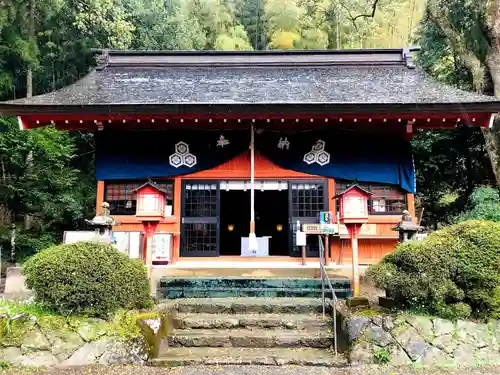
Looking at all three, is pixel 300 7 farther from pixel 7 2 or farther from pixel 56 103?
pixel 56 103

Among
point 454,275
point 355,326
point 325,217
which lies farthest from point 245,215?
point 454,275

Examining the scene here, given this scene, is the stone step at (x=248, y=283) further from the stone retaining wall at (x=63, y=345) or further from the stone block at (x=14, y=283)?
Result: the stone block at (x=14, y=283)

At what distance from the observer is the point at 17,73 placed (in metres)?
16.0

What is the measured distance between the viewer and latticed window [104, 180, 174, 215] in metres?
9.11

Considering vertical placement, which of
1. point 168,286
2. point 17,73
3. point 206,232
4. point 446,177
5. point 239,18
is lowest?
point 168,286

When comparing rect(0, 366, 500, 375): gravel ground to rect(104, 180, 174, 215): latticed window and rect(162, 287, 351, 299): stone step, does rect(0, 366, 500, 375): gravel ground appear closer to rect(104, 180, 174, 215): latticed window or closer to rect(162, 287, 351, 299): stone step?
rect(162, 287, 351, 299): stone step

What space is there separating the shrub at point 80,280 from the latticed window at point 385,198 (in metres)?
5.47

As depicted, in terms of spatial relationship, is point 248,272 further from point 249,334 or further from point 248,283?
point 249,334

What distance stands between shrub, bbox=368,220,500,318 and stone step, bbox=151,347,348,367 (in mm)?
1205

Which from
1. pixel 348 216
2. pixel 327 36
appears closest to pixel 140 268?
pixel 348 216

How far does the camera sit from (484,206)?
29.7 ft

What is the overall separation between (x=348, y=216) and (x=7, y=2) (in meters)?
12.3

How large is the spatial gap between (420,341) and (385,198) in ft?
15.3

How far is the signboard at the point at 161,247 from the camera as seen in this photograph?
8.55 m
